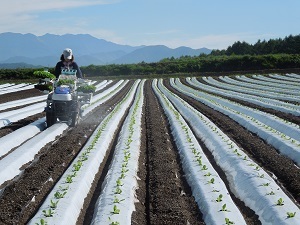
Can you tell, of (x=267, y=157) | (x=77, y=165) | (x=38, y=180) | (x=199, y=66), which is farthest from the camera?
(x=199, y=66)

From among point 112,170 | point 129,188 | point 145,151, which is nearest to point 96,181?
point 112,170

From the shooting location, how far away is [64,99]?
45.8 ft

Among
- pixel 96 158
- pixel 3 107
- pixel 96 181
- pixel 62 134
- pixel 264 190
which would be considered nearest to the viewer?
pixel 264 190

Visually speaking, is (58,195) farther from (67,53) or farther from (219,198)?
(67,53)

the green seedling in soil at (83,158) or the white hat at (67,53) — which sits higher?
the white hat at (67,53)

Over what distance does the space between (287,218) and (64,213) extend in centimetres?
308

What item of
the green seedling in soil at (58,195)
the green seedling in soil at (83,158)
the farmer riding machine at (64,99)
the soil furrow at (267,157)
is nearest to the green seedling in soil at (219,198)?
the soil furrow at (267,157)

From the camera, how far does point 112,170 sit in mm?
8875

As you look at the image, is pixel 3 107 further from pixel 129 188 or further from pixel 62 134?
pixel 129 188

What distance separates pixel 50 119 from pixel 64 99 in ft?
3.28

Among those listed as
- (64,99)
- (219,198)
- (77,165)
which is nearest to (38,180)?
(77,165)

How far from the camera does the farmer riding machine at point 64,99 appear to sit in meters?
14.0

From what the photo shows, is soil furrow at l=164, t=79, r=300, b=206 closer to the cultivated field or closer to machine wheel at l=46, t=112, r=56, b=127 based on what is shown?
the cultivated field

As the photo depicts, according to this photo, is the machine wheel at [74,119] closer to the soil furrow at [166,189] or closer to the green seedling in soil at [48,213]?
the soil furrow at [166,189]
